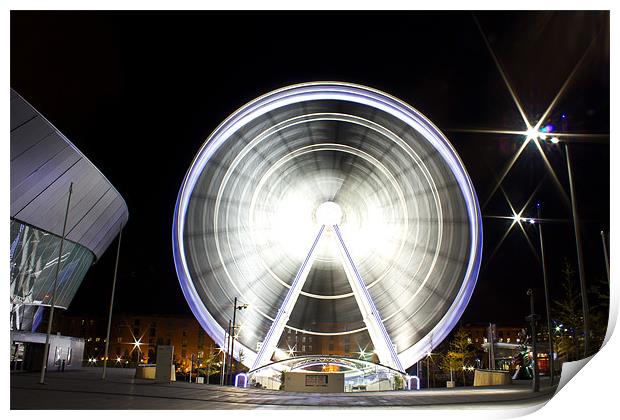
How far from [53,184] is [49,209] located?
1.73 metres

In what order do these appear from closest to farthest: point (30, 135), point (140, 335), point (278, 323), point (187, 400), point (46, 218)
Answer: point (187, 400)
point (30, 135)
point (278, 323)
point (46, 218)
point (140, 335)

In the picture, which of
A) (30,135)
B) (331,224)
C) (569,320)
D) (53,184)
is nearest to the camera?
(30,135)

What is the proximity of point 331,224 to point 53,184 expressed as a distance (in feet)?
26.7

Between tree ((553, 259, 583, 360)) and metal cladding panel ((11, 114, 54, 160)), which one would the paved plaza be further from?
tree ((553, 259, 583, 360))

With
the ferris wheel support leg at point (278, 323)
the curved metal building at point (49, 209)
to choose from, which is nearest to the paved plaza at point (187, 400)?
the ferris wheel support leg at point (278, 323)

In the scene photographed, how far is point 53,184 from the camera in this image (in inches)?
597

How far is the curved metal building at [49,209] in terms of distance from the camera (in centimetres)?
1268

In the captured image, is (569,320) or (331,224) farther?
(569,320)

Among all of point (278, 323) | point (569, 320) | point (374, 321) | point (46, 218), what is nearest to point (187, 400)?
point (278, 323)

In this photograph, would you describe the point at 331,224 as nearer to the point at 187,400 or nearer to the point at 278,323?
the point at 278,323

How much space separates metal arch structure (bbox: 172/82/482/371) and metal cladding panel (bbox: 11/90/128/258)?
3315 millimetres

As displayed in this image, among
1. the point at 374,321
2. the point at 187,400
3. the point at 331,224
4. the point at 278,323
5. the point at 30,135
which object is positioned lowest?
the point at 187,400

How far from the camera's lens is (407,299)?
1623 centimetres

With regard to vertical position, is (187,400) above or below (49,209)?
below
